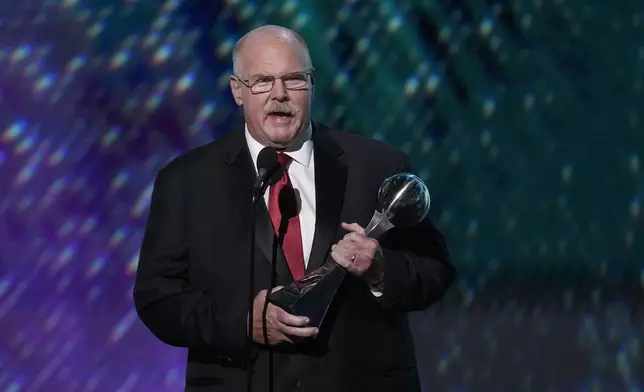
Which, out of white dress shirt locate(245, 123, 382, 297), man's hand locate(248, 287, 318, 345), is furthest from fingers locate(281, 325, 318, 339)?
white dress shirt locate(245, 123, 382, 297)

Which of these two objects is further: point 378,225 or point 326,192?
point 326,192

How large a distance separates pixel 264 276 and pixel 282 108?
0.33 m

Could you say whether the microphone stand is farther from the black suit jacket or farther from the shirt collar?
the shirt collar

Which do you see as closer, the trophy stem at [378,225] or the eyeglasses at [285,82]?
the trophy stem at [378,225]

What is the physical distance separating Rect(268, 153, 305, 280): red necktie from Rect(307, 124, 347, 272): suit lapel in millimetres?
28

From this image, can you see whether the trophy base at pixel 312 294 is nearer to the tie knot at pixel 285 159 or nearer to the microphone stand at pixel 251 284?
Result: the microphone stand at pixel 251 284

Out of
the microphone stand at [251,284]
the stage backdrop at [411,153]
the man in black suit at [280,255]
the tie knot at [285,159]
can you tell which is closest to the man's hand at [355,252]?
the man in black suit at [280,255]

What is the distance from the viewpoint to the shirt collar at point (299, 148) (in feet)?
6.07

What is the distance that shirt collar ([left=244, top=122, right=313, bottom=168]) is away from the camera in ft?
6.07

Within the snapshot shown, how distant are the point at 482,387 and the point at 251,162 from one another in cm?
159

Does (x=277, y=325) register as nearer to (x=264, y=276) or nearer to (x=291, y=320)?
(x=291, y=320)

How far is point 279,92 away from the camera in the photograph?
1.74 metres

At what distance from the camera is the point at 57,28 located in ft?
8.95

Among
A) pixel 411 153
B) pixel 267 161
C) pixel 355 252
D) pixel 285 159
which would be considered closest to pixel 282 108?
pixel 285 159
